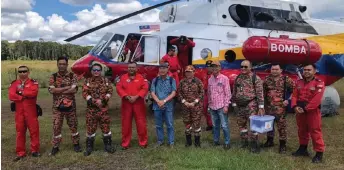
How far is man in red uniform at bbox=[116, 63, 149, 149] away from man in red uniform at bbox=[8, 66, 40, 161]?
1.52 m

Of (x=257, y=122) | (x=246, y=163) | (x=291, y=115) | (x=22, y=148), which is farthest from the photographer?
(x=291, y=115)

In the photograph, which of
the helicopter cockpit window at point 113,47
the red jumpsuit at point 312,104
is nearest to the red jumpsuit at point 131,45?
the helicopter cockpit window at point 113,47

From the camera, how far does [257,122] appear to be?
597 centimetres

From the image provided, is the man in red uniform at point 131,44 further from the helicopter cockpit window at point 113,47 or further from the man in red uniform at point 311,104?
the man in red uniform at point 311,104

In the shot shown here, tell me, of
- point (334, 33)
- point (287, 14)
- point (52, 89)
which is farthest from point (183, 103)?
point (334, 33)

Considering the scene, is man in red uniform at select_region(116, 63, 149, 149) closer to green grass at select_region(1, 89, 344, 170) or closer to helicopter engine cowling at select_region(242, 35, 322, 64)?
green grass at select_region(1, 89, 344, 170)

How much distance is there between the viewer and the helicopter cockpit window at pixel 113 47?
9.55 m

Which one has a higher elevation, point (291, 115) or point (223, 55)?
point (223, 55)

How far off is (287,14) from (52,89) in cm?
755

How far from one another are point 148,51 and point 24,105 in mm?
4095

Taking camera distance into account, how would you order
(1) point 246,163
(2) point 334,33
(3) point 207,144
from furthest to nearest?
(2) point 334,33 < (3) point 207,144 < (1) point 246,163

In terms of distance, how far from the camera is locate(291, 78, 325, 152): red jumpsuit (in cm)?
576

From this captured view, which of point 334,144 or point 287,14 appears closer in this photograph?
point 334,144

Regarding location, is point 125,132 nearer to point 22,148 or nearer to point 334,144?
point 22,148
